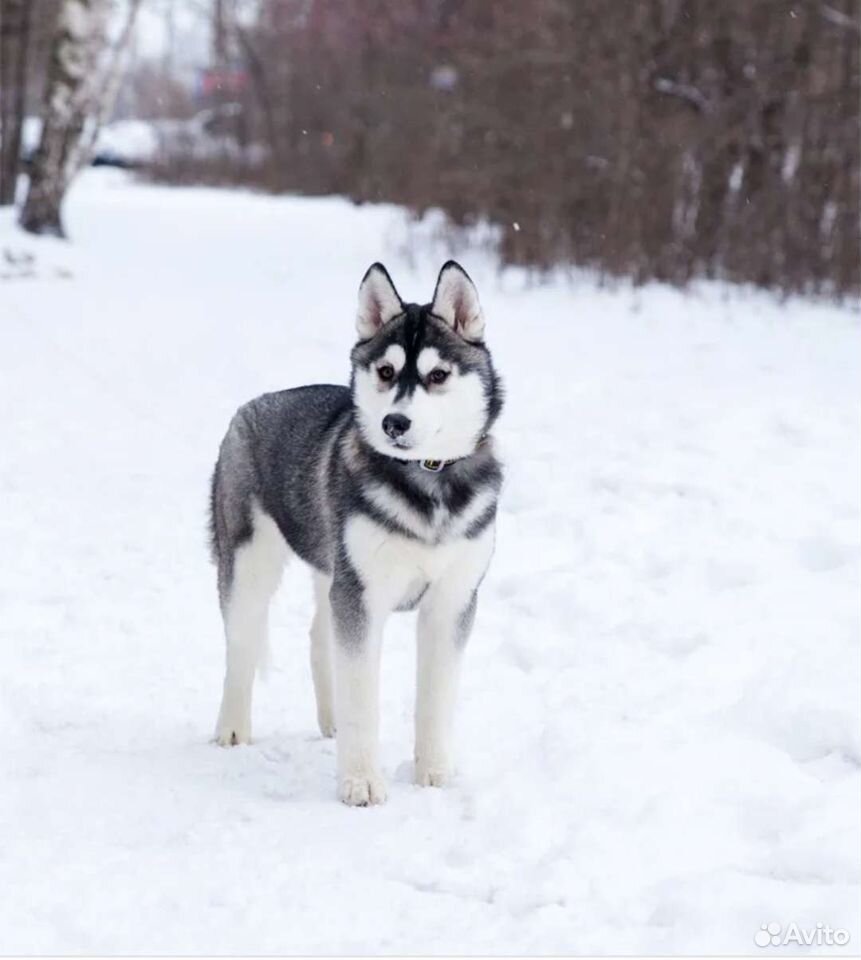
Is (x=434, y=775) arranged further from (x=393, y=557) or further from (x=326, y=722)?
(x=393, y=557)

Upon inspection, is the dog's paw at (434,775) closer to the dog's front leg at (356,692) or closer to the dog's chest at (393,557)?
the dog's front leg at (356,692)

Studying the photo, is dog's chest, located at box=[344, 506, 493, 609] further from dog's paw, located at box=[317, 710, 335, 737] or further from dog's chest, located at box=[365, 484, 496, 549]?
dog's paw, located at box=[317, 710, 335, 737]

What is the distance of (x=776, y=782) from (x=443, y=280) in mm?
1866

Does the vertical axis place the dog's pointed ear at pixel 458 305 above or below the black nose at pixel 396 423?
above

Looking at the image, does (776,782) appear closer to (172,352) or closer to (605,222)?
(172,352)

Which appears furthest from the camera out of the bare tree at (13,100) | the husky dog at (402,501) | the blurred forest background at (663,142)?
the bare tree at (13,100)

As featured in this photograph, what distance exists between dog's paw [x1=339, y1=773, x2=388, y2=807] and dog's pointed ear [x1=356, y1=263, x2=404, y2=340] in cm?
140

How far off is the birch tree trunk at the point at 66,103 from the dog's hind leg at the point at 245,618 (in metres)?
10.7

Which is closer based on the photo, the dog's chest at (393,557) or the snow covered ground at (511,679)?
the snow covered ground at (511,679)

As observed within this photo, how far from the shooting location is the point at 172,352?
1090cm

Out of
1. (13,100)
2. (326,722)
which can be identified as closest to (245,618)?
(326,722)

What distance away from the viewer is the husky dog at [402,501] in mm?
3977
